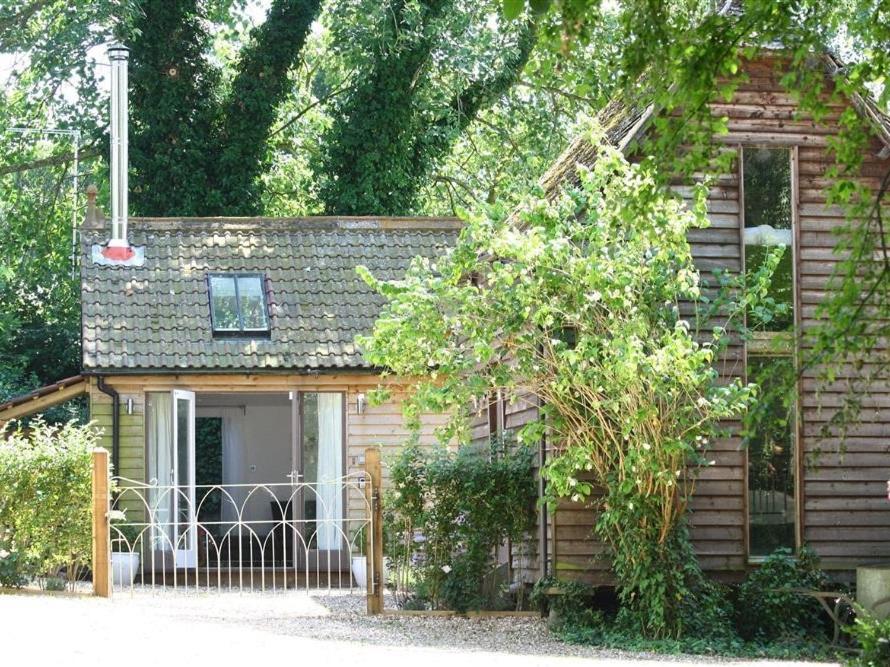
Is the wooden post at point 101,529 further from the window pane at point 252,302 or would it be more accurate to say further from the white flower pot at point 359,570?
the window pane at point 252,302

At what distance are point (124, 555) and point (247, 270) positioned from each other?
4969 mm

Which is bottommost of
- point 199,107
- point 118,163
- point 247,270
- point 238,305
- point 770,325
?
point 770,325

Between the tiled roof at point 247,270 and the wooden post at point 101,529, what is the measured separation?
4.08m

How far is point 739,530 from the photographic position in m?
14.3

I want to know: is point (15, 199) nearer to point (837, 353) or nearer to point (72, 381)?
→ point (72, 381)

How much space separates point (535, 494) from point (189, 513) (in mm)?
5485

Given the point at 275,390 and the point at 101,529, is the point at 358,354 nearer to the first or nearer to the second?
the point at 275,390

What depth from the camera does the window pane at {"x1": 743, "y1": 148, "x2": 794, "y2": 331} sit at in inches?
586

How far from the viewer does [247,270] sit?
795 inches

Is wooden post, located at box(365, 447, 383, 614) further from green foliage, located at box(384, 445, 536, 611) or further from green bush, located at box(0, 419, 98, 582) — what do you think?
green bush, located at box(0, 419, 98, 582)

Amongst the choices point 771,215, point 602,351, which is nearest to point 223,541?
point 602,351

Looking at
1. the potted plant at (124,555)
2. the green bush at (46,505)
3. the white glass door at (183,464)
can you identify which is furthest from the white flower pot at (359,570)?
the green bush at (46,505)

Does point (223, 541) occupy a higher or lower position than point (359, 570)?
higher

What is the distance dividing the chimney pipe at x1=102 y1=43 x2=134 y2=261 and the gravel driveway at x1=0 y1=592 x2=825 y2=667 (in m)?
6.53
